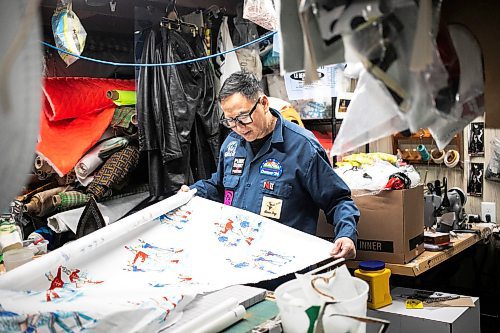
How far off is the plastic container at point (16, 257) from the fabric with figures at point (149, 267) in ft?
1.94

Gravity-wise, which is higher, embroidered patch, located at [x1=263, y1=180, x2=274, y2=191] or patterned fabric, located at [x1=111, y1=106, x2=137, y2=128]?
patterned fabric, located at [x1=111, y1=106, x2=137, y2=128]

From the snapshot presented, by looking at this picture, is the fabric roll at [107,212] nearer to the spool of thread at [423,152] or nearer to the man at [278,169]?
the man at [278,169]

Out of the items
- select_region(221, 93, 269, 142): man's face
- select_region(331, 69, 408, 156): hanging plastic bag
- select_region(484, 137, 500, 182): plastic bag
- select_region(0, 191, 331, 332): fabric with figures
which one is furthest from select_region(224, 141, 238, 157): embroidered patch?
select_region(484, 137, 500, 182): plastic bag

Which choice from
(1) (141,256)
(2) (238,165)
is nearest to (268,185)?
(2) (238,165)

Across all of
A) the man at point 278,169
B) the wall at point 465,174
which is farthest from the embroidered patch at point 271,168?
the wall at point 465,174

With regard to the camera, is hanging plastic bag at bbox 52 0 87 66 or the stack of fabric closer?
hanging plastic bag at bbox 52 0 87 66

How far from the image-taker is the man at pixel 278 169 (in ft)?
8.27

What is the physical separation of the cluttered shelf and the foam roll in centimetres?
75

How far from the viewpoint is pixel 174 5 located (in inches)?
143

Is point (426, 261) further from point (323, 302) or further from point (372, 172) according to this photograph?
point (323, 302)

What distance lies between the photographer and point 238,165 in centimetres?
276

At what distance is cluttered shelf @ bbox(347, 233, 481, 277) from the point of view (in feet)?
9.14

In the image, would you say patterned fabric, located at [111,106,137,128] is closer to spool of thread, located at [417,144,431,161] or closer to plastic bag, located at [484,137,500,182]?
spool of thread, located at [417,144,431,161]

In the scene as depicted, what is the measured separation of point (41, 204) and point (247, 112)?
1.62 metres
